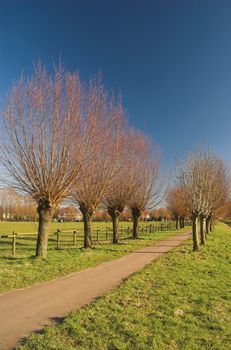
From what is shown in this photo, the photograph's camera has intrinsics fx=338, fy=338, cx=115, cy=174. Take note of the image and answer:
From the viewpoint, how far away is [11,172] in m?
15.0

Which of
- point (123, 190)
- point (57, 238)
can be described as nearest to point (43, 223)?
point (57, 238)

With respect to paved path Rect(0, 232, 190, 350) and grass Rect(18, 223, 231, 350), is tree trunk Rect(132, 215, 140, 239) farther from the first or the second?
grass Rect(18, 223, 231, 350)

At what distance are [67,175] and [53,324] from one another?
377 inches

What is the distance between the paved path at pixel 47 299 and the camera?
6230 millimetres

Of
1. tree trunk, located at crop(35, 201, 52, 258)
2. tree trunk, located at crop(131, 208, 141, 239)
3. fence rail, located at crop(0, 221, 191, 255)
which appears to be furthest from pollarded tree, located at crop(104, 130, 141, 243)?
tree trunk, located at crop(35, 201, 52, 258)

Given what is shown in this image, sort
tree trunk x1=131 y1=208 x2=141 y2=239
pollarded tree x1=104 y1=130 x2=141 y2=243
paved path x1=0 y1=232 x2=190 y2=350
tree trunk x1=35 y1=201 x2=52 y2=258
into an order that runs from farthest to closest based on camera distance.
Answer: tree trunk x1=131 y1=208 x2=141 y2=239 < pollarded tree x1=104 y1=130 x2=141 y2=243 < tree trunk x1=35 y1=201 x2=52 y2=258 < paved path x1=0 y1=232 x2=190 y2=350

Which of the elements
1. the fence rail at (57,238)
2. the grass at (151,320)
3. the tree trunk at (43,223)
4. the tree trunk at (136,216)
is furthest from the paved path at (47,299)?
the tree trunk at (136,216)

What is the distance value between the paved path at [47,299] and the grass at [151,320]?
0.40m

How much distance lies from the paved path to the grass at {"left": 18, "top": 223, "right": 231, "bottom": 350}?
40 centimetres

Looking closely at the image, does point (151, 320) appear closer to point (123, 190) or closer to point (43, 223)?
point (43, 223)

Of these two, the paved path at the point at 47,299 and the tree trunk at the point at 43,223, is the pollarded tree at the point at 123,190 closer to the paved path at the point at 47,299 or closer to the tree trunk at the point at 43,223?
the tree trunk at the point at 43,223

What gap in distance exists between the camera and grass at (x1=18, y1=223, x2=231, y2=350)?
561cm

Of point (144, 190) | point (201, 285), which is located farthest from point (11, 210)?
point (201, 285)

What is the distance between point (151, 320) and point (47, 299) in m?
2.83
